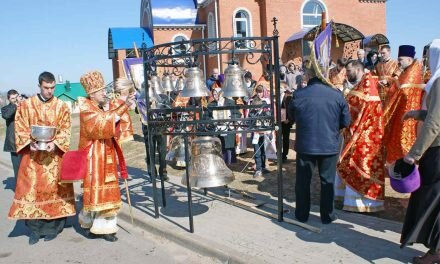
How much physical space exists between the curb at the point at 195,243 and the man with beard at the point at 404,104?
9.08ft

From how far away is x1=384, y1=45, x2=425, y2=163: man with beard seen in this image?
5.84 m

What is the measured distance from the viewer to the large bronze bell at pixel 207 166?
521 cm

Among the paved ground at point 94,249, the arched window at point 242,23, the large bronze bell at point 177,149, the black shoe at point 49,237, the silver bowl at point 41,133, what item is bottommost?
the paved ground at point 94,249

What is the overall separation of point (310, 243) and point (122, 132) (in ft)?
8.91

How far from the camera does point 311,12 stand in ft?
94.0

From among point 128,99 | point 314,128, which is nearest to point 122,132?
point 128,99

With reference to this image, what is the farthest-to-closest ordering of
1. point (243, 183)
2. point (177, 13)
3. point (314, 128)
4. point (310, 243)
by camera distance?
1. point (177, 13)
2. point (243, 183)
3. point (314, 128)
4. point (310, 243)

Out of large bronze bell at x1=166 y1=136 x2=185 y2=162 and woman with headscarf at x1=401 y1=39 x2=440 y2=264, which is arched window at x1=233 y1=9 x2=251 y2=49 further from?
woman with headscarf at x1=401 y1=39 x2=440 y2=264

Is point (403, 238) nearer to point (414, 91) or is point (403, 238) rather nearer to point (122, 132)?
point (414, 91)

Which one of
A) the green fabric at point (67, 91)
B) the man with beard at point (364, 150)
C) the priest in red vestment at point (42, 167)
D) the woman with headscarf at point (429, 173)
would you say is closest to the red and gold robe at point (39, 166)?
the priest in red vestment at point (42, 167)

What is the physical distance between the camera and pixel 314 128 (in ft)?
16.7

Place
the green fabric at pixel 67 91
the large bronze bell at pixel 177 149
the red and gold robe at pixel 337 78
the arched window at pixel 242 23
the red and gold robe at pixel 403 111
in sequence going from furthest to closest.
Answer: the green fabric at pixel 67 91 → the arched window at pixel 242 23 → the red and gold robe at pixel 337 78 → the large bronze bell at pixel 177 149 → the red and gold robe at pixel 403 111

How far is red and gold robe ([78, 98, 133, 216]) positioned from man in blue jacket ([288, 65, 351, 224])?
2.14 metres

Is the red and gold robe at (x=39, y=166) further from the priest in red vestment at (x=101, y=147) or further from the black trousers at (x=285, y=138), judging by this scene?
the black trousers at (x=285, y=138)
